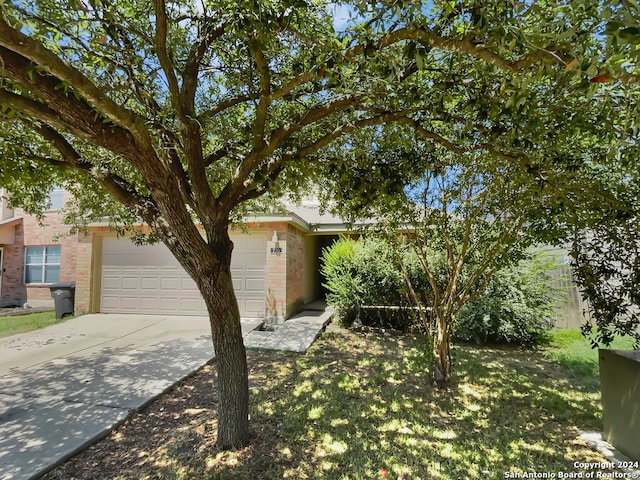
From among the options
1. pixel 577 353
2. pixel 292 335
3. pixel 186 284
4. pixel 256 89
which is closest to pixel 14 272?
pixel 186 284

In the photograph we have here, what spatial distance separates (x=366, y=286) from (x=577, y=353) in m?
4.46

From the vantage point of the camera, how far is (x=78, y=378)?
4.89m

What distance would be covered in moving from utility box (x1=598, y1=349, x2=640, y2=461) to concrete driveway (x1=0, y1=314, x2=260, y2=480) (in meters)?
5.17

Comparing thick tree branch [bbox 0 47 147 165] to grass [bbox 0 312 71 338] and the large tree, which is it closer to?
Result: the large tree

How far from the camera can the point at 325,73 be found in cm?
243

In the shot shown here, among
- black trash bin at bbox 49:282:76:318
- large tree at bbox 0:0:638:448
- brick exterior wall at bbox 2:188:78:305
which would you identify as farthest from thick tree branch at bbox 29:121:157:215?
brick exterior wall at bbox 2:188:78:305

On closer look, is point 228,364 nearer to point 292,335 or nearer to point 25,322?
point 292,335

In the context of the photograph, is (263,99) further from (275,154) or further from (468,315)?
(468,315)

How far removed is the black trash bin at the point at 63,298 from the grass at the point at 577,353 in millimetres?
12420

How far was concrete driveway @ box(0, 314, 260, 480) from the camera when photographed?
10.5ft

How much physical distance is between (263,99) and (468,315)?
649 centimetres

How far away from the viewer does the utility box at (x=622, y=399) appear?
2.96 metres

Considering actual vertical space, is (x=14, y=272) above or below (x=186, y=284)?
above

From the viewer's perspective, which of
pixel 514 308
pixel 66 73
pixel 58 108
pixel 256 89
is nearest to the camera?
pixel 66 73
